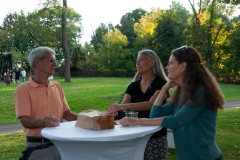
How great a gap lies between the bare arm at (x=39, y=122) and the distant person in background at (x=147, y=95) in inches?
25.1

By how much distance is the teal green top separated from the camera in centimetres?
245

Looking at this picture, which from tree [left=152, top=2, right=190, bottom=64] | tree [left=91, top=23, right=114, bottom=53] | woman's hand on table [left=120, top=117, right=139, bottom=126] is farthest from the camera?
tree [left=91, top=23, right=114, bottom=53]

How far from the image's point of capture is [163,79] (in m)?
3.59

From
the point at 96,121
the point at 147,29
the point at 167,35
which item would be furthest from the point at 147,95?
the point at 147,29

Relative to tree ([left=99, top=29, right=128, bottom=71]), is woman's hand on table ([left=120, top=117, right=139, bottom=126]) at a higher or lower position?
lower

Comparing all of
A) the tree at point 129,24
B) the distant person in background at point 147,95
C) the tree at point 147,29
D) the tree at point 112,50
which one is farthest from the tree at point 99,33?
the distant person in background at point 147,95

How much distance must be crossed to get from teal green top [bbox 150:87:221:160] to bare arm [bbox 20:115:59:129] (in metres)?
1.10

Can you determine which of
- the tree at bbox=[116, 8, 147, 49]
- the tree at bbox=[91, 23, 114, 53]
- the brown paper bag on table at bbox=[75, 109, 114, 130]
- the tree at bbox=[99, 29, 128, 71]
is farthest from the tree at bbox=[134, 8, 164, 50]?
the brown paper bag on table at bbox=[75, 109, 114, 130]

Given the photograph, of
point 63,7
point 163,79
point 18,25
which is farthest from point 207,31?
point 163,79

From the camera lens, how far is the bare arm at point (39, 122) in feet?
9.40

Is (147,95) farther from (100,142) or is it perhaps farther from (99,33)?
(99,33)

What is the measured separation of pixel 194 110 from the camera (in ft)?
7.98

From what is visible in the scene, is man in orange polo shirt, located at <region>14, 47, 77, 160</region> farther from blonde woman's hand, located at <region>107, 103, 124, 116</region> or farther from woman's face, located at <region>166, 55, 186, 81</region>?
woman's face, located at <region>166, 55, 186, 81</region>

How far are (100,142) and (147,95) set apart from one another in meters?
1.22
